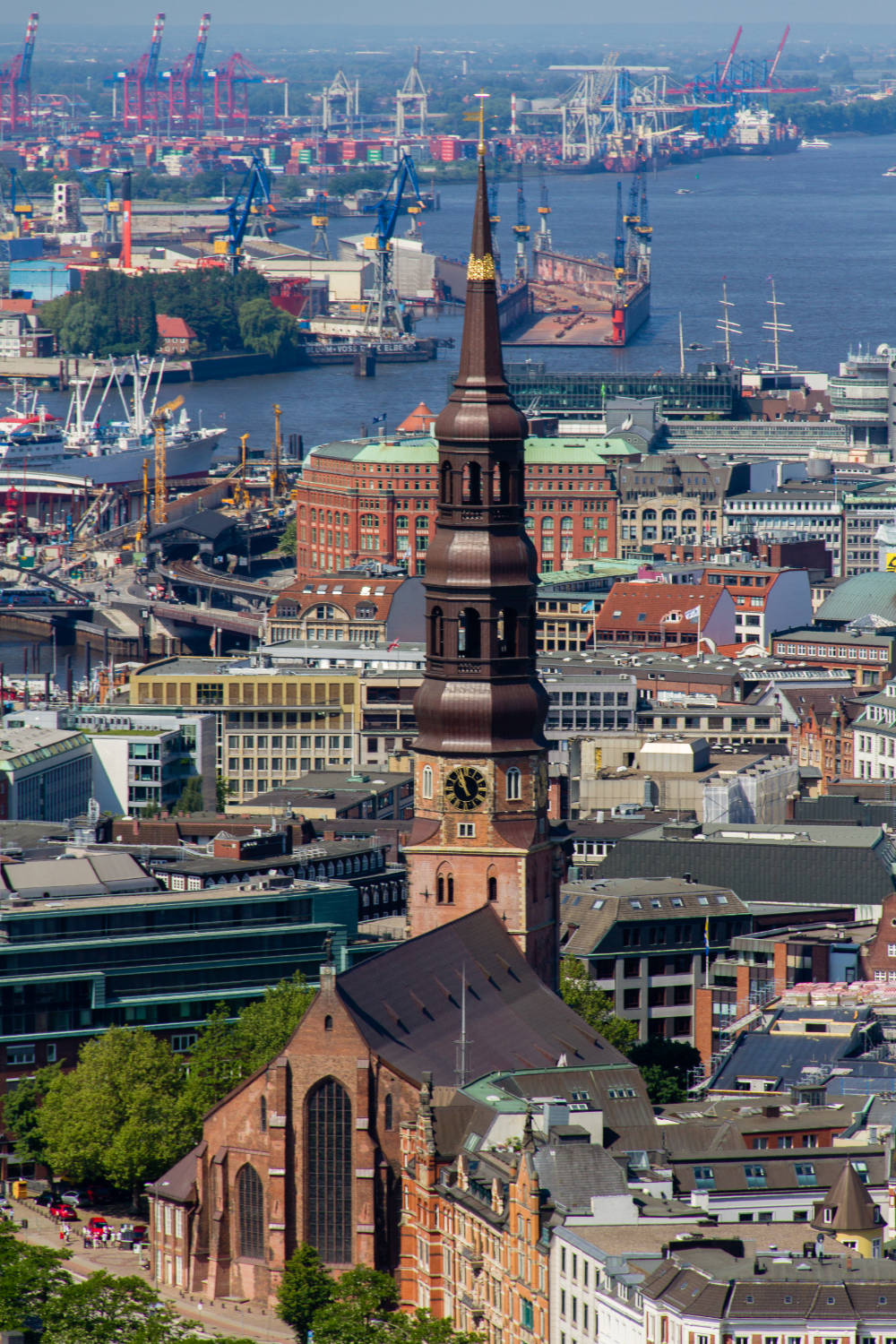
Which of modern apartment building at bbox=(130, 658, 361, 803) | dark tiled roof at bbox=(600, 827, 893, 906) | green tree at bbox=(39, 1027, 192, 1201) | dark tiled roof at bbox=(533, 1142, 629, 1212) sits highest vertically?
dark tiled roof at bbox=(533, 1142, 629, 1212)

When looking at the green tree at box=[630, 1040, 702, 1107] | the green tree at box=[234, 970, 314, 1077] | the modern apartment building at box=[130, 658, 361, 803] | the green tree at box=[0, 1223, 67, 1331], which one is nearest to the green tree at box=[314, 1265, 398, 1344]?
the green tree at box=[0, 1223, 67, 1331]

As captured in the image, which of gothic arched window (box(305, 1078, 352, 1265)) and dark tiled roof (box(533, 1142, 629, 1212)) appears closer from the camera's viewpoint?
dark tiled roof (box(533, 1142, 629, 1212))

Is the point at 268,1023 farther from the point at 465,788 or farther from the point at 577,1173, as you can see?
the point at 577,1173

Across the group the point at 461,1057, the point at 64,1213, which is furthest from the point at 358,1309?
the point at 64,1213

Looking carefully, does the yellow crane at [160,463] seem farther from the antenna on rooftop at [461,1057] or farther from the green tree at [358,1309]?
the green tree at [358,1309]

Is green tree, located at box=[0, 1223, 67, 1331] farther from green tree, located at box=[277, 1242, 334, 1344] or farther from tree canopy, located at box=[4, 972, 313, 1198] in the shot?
tree canopy, located at box=[4, 972, 313, 1198]

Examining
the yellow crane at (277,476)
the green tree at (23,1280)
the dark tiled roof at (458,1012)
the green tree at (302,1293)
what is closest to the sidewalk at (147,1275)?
the green tree at (302,1293)
